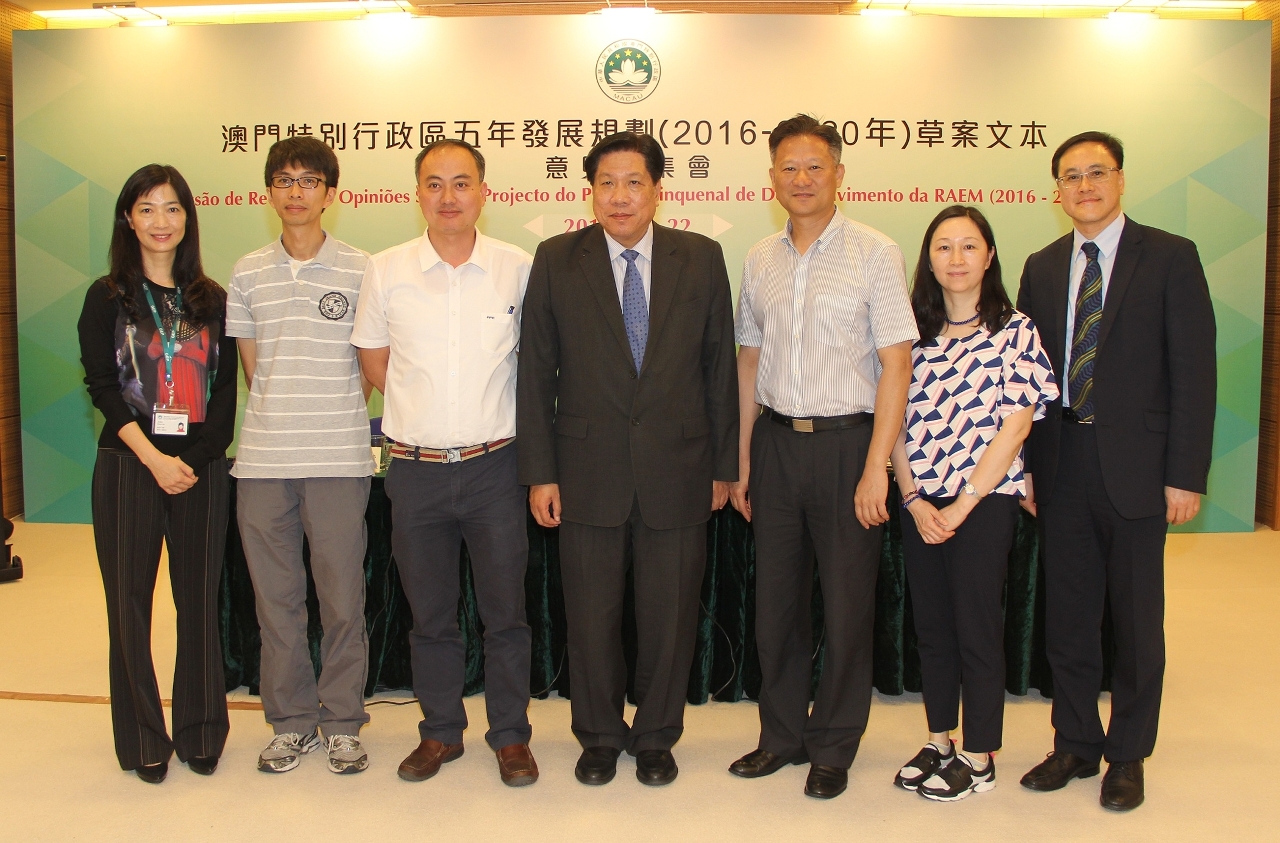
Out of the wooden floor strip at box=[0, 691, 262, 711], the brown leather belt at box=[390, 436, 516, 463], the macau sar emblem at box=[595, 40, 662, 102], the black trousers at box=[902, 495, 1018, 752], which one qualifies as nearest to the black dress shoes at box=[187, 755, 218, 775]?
the wooden floor strip at box=[0, 691, 262, 711]

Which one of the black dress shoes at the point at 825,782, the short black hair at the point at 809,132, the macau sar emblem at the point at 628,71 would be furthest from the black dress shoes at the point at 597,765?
the macau sar emblem at the point at 628,71

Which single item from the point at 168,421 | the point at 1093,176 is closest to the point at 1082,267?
the point at 1093,176

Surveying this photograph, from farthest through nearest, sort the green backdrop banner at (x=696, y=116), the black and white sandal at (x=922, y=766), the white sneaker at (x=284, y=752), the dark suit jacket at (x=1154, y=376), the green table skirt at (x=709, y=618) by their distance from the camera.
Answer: the green backdrop banner at (x=696, y=116)
the green table skirt at (x=709, y=618)
the white sneaker at (x=284, y=752)
the black and white sandal at (x=922, y=766)
the dark suit jacket at (x=1154, y=376)

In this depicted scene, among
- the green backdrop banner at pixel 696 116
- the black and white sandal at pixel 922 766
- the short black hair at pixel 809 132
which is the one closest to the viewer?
the short black hair at pixel 809 132

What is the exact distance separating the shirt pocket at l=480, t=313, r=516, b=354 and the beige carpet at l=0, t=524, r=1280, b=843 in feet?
4.06

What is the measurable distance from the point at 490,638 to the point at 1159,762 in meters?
2.02

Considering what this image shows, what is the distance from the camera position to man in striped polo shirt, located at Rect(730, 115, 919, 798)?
2.47m

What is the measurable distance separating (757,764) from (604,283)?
1.43 metres

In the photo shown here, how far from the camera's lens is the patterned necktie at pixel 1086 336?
8.11 feet

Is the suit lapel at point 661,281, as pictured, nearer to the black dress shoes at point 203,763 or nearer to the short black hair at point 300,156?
the short black hair at point 300,156

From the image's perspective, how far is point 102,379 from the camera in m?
2.53

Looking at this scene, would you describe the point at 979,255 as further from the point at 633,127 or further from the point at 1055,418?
the point at 633,127

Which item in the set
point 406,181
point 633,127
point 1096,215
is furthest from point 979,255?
point 406,181

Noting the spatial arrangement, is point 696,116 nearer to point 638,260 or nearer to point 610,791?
point 638,260
